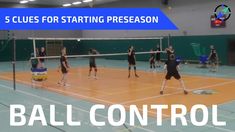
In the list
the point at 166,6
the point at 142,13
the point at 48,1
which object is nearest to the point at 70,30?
the point at 48,1

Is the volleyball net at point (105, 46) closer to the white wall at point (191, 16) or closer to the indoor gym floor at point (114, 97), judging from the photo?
the white wall at point (191, 16)

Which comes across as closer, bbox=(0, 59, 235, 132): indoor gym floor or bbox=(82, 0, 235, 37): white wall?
bbox=(0, 59, 235, 132): indoor gym floor

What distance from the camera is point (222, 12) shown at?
1152 inches

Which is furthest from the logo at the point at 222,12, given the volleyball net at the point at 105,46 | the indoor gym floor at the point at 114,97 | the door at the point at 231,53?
the indoor gym floor at the point at 114,97

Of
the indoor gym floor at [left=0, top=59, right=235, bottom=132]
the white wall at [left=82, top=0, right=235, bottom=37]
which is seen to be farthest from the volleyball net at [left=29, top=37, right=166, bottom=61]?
the indoor gym floor at [left=0, top=59, right=235, bottom=132]

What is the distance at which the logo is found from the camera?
93.9 feet

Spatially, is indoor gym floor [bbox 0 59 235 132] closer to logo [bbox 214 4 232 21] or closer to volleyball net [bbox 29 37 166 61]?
logo [bbox 214 4 232 21]

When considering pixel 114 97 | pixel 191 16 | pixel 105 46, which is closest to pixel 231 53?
pixel 191 16

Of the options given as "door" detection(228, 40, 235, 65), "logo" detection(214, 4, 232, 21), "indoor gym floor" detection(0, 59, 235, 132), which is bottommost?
"indoor gym floor" detection(0, 59, 235, 132)

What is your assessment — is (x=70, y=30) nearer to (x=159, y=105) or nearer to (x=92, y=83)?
(x=92, y=83)

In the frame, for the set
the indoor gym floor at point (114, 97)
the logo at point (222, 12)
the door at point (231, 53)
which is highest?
the logo at point (222, 12)

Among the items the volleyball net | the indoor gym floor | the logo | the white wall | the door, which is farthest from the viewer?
the volleyball net

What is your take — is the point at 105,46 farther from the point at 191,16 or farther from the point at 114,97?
the point at 114,97

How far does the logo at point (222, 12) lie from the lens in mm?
28623
